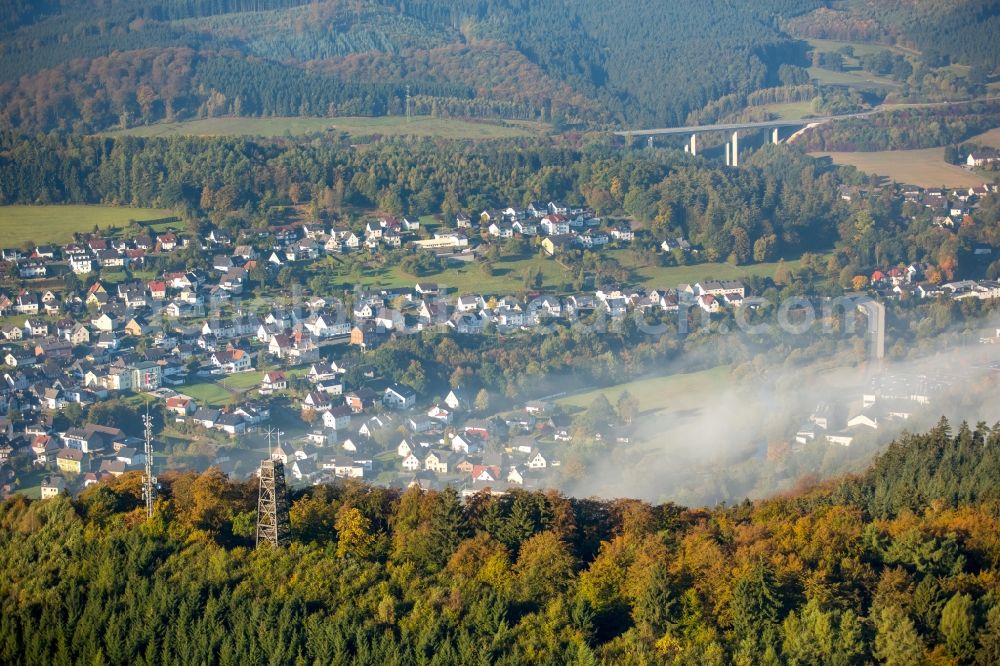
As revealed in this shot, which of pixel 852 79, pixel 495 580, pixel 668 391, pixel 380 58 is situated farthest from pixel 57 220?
pixel 852 79

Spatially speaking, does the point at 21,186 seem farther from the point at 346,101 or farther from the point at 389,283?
the point at 346,101

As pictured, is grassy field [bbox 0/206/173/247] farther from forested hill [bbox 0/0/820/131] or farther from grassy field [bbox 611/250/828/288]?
grassy field [bbox 611/250/828/288]

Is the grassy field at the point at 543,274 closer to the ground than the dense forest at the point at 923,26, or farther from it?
closer to the ground

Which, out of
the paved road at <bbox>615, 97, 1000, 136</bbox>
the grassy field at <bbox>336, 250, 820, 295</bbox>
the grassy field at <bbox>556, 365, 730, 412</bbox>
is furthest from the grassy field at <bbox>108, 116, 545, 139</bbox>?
the grassy field at <bbox>556, 365, 730, 412</bbox>

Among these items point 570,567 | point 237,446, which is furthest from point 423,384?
point 570,567

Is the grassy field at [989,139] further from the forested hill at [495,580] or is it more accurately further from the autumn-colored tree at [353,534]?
the autumn-colored tree at [353,534]

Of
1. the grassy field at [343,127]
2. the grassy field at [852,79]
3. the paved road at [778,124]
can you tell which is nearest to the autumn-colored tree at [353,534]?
the grassy field at [343,127]

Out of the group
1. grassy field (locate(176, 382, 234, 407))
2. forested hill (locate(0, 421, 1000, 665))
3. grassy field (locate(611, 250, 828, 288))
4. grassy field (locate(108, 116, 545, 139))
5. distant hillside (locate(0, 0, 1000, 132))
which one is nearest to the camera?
forested hill (locate(0, 421, 1000, 665))
